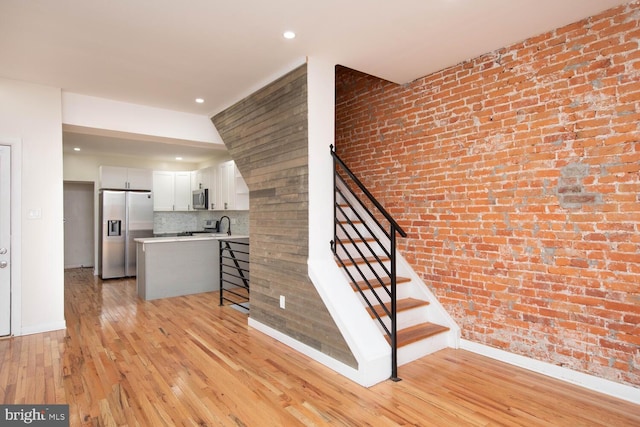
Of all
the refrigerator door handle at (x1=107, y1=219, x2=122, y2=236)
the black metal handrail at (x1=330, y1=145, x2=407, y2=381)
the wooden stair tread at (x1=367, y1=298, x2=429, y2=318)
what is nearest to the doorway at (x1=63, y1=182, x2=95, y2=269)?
the refrigerator door handle at (x1=107, y1=219, x2=122, y2=236)

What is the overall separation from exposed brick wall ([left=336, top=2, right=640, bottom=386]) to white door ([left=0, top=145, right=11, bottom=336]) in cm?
413

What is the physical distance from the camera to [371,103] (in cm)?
429

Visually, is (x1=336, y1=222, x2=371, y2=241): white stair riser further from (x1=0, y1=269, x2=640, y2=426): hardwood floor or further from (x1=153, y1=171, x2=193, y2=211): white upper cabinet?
(x1=153, y1=171, x2=193, y2=211): white upper cabinet

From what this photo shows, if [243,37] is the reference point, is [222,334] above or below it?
below

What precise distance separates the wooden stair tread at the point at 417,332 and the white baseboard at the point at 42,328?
3.61 m

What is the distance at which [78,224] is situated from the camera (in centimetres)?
831

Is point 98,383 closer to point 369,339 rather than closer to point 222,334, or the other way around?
point 222,334

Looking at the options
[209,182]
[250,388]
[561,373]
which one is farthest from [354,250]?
[209,182]

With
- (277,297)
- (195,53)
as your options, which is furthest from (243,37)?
(277,297)

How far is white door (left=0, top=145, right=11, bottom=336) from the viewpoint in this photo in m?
3.73

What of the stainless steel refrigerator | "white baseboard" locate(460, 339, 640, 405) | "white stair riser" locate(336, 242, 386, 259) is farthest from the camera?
the stainless steel refrigerator

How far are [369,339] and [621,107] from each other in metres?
2.45

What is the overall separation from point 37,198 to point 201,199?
12.1 feet

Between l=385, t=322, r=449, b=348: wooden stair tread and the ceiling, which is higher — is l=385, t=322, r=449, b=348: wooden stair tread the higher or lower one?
the lower one
